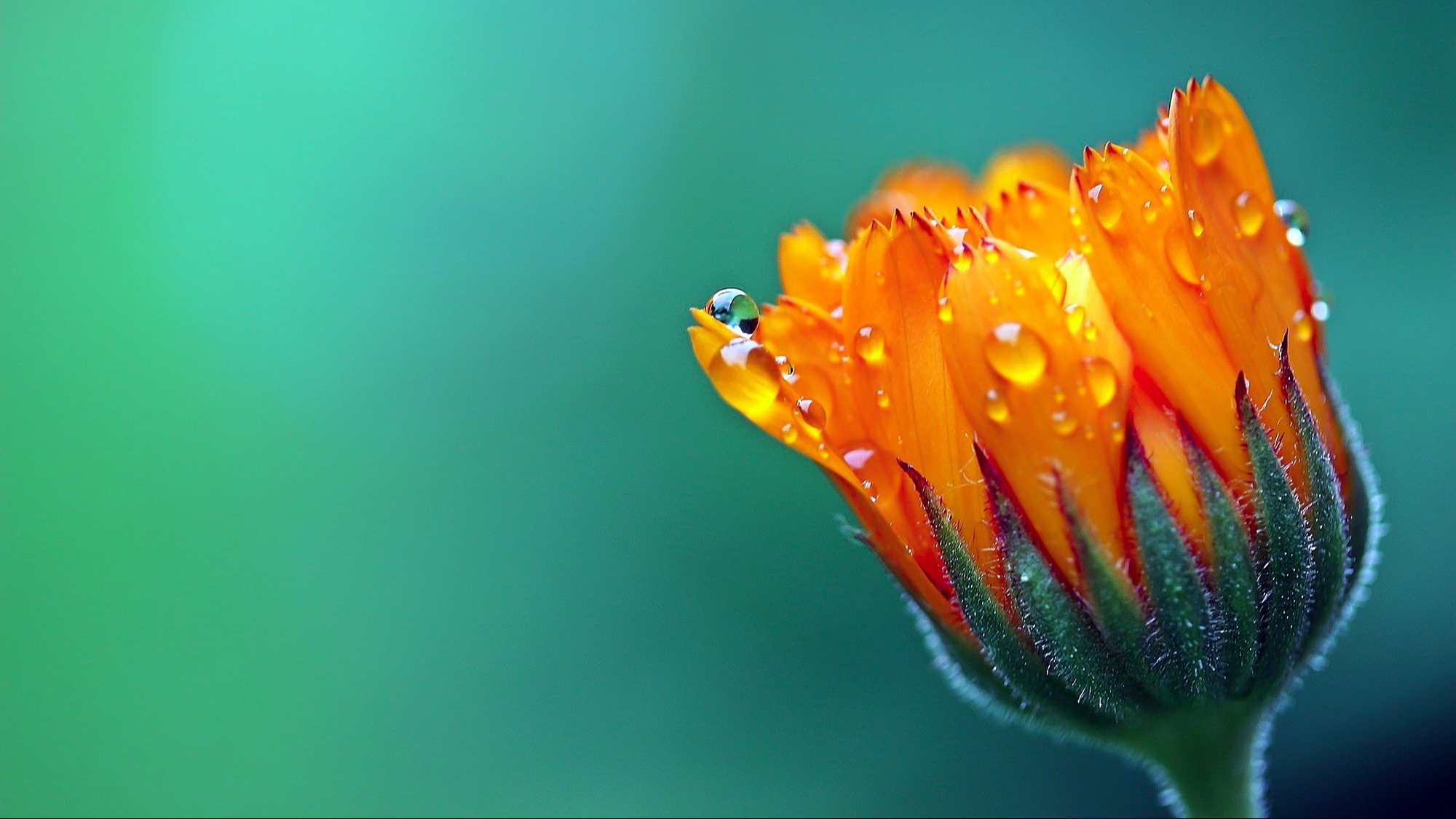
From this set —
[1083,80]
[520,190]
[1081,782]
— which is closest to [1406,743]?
[1081,782]

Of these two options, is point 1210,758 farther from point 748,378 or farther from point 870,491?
point 748,378

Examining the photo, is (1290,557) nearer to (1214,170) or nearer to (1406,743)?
(1214,170)

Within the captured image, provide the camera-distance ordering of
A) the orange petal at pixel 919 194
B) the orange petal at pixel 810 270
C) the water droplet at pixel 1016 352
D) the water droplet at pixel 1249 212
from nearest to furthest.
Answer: the water droplet at pixel 1016 352
the water droplet at pixel 1249 212
the orange petal at pixel 810 270
the orange petal at pixel 919 194

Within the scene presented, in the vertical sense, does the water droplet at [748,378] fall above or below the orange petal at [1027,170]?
below

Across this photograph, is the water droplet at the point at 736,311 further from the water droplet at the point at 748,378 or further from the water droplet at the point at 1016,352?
the water droplet at the point at 1016,352

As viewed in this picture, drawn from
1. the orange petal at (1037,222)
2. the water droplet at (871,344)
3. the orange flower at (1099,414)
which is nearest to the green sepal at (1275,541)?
the orange flower at (1099,414)

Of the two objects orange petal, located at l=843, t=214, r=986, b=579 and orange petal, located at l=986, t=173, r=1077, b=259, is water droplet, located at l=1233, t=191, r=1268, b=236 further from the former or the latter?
orange petal, located at l=843, t=214, r=986, b=579
